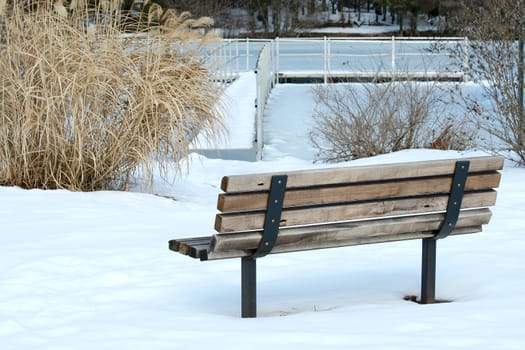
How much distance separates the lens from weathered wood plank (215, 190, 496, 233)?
14.8ft

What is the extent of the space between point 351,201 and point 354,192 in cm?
5

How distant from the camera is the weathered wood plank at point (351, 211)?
450 cm

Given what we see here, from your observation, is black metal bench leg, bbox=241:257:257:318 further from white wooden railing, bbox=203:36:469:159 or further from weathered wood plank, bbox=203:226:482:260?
white wooden railing, bbox=203:36:469:159

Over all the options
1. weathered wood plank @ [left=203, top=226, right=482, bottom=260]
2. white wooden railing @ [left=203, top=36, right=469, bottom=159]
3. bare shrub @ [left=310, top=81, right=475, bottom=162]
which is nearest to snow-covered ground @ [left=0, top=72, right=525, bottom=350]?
weathered wood plank @ [left=203, top=226, right=482, bottom=260]

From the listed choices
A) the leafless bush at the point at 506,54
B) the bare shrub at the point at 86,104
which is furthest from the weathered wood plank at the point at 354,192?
the leafless bush at the point at 506,54

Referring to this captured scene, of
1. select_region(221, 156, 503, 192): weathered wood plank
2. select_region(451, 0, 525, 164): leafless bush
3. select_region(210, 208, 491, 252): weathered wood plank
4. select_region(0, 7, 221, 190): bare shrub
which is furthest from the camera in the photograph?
select_region(451, 0, 525, 164): leafless bush

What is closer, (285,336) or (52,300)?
(285,336)

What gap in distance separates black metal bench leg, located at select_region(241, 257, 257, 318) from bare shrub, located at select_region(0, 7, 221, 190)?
3.71 metres

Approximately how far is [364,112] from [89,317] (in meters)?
9.88

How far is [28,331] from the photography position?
4414mm

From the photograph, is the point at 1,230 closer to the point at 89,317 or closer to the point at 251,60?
the point at 89,317

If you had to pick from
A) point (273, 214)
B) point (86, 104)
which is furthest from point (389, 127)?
point (273, 214)

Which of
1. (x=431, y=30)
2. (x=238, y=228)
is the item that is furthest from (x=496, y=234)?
(x=431, y=30)

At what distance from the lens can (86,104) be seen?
8.45 metres
